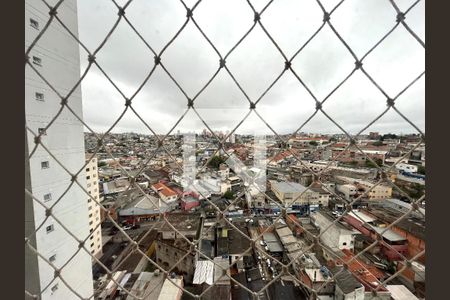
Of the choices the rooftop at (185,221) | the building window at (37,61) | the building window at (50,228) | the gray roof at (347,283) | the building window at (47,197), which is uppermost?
the building window at (37,61)

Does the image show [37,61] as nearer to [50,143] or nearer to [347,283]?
[50,143]

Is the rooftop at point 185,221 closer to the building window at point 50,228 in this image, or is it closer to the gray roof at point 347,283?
the gray roof at point 347,283

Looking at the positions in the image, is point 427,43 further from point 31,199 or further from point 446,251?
point 31,199

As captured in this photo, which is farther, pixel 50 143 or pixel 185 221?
pixel 185 221

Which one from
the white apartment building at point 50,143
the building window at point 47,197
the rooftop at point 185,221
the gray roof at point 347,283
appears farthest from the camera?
the rooftop at point 185,221

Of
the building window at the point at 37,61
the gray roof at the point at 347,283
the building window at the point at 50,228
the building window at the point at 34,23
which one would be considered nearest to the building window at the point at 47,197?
the building window at the point at 50,228

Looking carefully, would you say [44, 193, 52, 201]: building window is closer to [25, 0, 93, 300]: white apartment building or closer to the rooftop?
[25, 0, 93, 300]: white apartment building

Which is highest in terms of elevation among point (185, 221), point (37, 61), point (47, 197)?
point (37, 61)

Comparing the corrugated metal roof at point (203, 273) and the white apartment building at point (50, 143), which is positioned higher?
the white apartment building at point (50, 143)

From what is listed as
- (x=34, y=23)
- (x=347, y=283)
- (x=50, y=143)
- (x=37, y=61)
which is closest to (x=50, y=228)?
(x=50, y=143)
